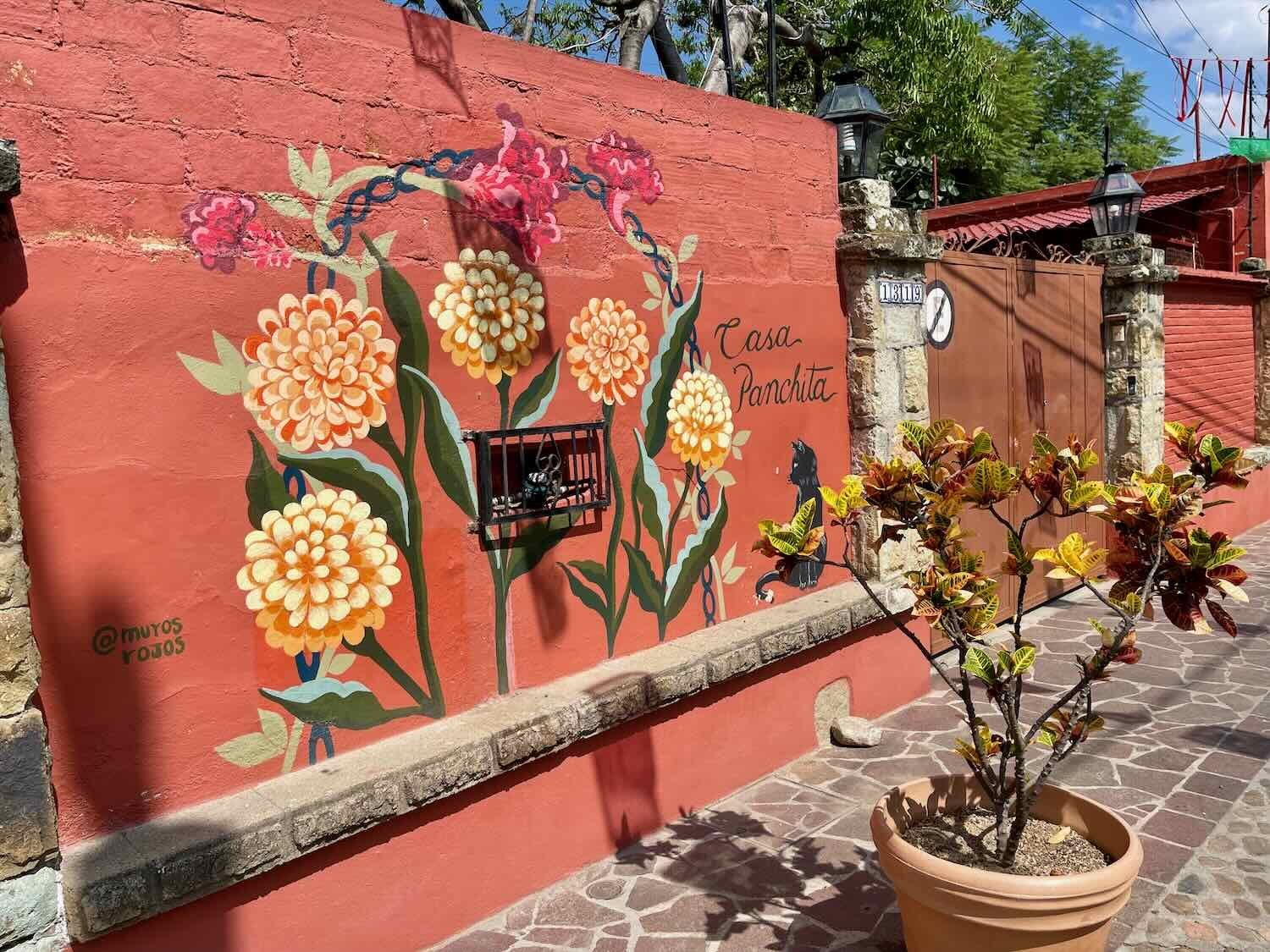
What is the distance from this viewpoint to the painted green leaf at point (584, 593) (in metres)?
3.86

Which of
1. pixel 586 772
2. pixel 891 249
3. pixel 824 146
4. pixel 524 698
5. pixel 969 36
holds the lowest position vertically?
pixel 586 772

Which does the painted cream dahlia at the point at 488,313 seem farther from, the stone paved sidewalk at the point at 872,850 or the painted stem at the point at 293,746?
the stone paved sidewalk at the point at 872,850

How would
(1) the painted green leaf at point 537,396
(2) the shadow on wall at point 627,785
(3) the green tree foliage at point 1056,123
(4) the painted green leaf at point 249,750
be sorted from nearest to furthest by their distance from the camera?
(4) the painted green leaf at point 249,750, (1) the painted green leaf at point 537,396, (2) the shadow on wall at point 627,785, (3) the green tree foliage at point 1056,123

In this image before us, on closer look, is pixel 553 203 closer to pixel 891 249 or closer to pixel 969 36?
pixel 891 249

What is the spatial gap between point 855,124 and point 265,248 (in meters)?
3.25

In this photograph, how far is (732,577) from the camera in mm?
4609

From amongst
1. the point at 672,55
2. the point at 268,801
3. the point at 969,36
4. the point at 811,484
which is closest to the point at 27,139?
the point at 268,801

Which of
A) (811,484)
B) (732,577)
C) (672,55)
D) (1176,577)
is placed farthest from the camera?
(672,55)

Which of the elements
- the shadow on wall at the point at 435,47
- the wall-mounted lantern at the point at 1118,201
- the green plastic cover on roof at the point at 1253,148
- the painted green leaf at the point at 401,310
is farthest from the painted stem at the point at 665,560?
the green plastic cover on roof at the point at 1253,148

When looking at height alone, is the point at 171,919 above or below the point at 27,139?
below

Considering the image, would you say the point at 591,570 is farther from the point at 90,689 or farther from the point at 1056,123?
the point at 1056,123

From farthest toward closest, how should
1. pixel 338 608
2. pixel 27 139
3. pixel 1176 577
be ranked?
1. pixel 338 608
2. pixel 1176 577
3. pixel 27 139

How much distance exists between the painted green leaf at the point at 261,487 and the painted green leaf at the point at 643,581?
1488mm

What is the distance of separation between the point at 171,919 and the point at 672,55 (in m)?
9.43
